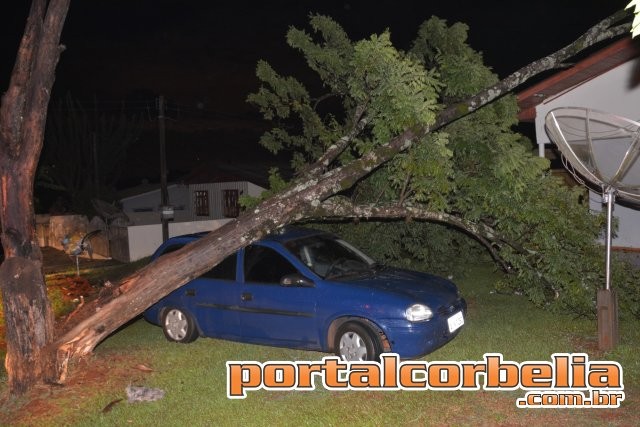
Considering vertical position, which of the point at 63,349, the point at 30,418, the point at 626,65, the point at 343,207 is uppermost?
the point at 626,65

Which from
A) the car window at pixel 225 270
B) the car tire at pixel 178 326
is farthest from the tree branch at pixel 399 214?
the car tire at pixel 178 326

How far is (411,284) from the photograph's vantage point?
6730mm

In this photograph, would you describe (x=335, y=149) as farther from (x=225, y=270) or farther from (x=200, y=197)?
(x=200, y=197)

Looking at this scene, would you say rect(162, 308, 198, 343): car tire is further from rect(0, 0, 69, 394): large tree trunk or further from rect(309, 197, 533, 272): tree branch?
rect(309, 197, 533, 272): tree branch

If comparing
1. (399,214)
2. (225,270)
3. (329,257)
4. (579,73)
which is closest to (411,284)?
(329,257)

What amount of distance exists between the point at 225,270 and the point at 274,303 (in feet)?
3.15

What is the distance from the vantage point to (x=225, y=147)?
52.6 meters

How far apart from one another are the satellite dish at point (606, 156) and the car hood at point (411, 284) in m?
1.81

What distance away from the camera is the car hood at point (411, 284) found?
6.45m

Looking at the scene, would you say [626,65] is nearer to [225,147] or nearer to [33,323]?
[33,323]

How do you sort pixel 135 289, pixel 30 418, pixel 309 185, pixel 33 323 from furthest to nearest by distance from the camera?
1. pixel 309 185
2. pixel 135 289
3. pixel 33 323
4. pixel 30 418

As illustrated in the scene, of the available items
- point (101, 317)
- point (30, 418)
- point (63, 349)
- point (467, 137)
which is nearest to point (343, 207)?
point (467, 137)

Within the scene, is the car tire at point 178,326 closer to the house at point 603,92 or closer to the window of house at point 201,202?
the house at point 603,92

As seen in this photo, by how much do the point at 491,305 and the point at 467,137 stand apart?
118 inches
